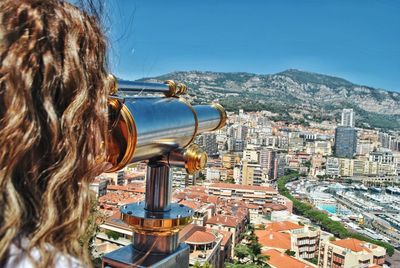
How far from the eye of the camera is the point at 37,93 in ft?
1.06

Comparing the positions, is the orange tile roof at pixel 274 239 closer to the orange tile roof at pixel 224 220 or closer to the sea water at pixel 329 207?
the orange tile roof at pixel 224 220

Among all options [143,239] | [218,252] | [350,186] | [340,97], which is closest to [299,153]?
[350,186]

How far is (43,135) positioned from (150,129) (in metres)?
0.16

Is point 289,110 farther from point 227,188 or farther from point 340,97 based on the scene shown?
point 227,188

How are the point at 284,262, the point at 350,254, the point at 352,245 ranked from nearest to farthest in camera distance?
the point at 284,262, the point at 350,254, the point at 352,245

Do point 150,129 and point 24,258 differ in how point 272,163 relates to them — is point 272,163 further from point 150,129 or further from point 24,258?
point 24,258

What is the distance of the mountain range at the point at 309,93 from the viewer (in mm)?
71000

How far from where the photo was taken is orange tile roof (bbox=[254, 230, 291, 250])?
14.7m

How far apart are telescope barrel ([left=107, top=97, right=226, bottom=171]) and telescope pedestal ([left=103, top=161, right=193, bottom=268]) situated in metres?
0.04

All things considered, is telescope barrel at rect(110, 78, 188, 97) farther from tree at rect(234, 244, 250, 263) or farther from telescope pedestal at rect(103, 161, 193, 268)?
tree at rect(234, 244, 250, 263)

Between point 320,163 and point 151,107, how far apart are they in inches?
1551

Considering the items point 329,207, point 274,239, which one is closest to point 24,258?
point 274,239

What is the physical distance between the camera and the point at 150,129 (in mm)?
474

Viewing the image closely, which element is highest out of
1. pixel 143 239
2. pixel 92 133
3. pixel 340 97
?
pixel 340 97
